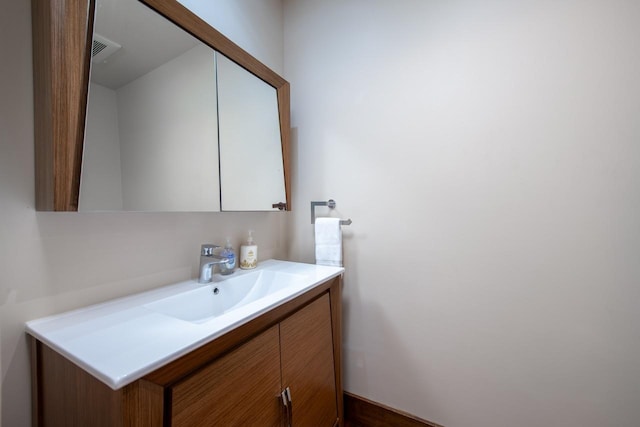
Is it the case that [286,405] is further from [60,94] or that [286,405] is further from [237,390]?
[60,94]

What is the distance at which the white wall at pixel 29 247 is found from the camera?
63cm

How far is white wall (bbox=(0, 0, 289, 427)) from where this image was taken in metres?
0.63

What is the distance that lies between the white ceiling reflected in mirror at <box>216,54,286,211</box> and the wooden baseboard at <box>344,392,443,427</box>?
1.12 metres

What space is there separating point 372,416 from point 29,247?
1544 millimetres

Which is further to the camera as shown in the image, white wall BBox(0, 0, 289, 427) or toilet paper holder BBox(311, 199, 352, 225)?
toilet paper holder BBox(311, 199, 352, 225)

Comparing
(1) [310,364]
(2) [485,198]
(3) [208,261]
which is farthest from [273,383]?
(2) [485,198]

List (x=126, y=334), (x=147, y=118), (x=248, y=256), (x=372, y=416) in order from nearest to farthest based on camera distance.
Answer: (x=126, y=334), (x=147, y=118), (x=248, y=256), (x=372, y=416)

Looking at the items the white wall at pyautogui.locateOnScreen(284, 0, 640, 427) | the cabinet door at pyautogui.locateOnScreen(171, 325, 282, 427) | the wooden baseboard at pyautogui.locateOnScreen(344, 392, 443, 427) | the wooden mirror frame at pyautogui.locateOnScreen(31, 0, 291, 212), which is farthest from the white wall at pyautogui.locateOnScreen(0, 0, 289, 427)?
the wooden baseboard at pyautogui.locateOnScreen(344, 392, 443, 427)

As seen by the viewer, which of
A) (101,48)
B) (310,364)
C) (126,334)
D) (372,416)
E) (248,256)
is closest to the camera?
(126,334)

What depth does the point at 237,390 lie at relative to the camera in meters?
0.67

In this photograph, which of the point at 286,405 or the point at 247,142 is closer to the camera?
the point at 286,405

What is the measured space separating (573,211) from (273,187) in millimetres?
1258

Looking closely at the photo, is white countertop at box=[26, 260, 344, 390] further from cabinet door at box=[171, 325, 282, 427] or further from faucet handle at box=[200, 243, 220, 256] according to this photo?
faucet handle at box=[200, 243, 220, 256]

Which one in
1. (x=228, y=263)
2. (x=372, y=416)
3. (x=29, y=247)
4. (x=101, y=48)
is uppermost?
(x=101, y=48)
